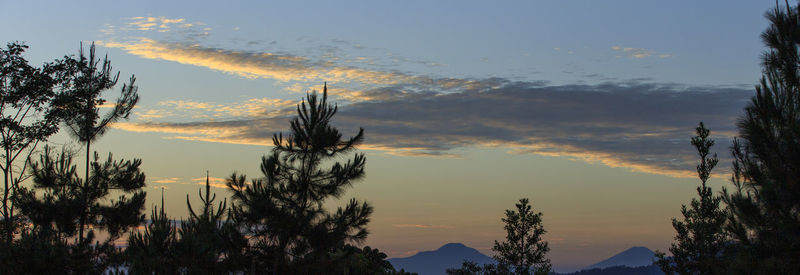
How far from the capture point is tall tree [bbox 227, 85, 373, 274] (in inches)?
995

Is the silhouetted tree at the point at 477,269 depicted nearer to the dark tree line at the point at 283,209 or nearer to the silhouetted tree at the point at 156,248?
the dark tree line at the point at 283,209

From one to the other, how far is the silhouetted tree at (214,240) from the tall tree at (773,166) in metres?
17.3

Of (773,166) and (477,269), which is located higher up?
(773,166)

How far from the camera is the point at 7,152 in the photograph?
32.6 meters

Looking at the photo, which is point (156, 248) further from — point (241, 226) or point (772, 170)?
point (772, 170)

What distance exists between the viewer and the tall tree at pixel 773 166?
62.5ft

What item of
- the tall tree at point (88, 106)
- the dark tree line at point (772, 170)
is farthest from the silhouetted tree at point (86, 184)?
the dark tree line at point (772, 170)

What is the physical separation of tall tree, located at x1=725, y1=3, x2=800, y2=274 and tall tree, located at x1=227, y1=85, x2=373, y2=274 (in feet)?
43.2

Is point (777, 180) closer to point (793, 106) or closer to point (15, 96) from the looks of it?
point (793, 106)

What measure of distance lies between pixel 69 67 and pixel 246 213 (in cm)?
1491

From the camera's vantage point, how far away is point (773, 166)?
772 inches

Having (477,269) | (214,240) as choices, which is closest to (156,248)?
(214,240)

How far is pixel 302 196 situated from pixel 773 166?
15953mm

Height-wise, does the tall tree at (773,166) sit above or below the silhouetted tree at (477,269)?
above
